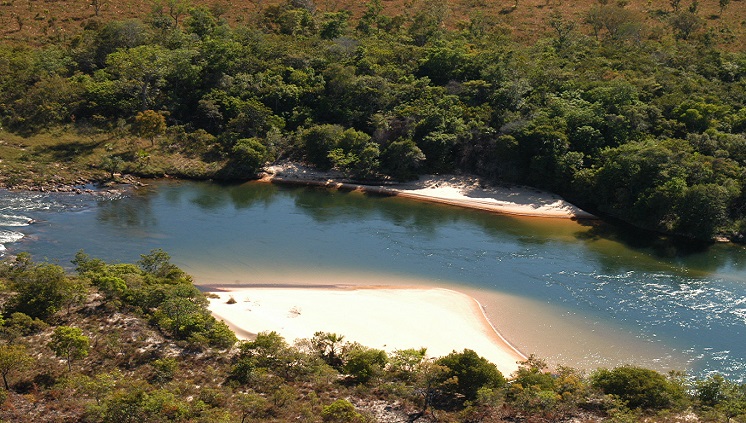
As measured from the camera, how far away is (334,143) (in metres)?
71.8

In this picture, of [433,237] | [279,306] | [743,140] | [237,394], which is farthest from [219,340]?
[743,140]

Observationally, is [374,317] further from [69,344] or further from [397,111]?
[397,111]

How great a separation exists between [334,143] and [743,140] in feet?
130

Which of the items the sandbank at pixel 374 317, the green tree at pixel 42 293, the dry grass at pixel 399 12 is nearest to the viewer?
the green tree at pixel 42 293

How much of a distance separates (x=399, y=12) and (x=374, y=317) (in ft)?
247

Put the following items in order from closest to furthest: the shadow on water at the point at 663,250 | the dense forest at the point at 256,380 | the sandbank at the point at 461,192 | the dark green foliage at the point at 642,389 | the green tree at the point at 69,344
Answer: the dense forest at the point at 256,380 < the dark green foliage at the point at 642,389 < the green tree at the point at 69,344 < the shadow on water at the point at 663,250 < the sandbank at the point at 461,192

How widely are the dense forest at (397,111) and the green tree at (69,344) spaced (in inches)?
1388

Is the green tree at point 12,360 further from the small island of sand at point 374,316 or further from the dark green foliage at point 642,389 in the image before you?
the dark green foliage at point 642,389

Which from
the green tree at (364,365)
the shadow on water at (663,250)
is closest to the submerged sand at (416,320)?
the green tree at (364,365)

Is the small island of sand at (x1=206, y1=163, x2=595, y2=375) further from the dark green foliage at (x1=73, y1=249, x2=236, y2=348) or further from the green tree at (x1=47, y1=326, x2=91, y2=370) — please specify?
the green tree at (x1=47, y1=326, x2=91, y2=370)

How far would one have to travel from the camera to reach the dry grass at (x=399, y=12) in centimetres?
9494

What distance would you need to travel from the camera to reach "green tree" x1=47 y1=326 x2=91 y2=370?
34.7 metres

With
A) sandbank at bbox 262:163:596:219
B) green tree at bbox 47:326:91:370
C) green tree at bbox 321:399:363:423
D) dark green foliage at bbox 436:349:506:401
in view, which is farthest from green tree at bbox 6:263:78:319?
sandbank at bbox 262:163:596:219

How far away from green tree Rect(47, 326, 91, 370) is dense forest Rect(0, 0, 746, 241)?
35.3 m
